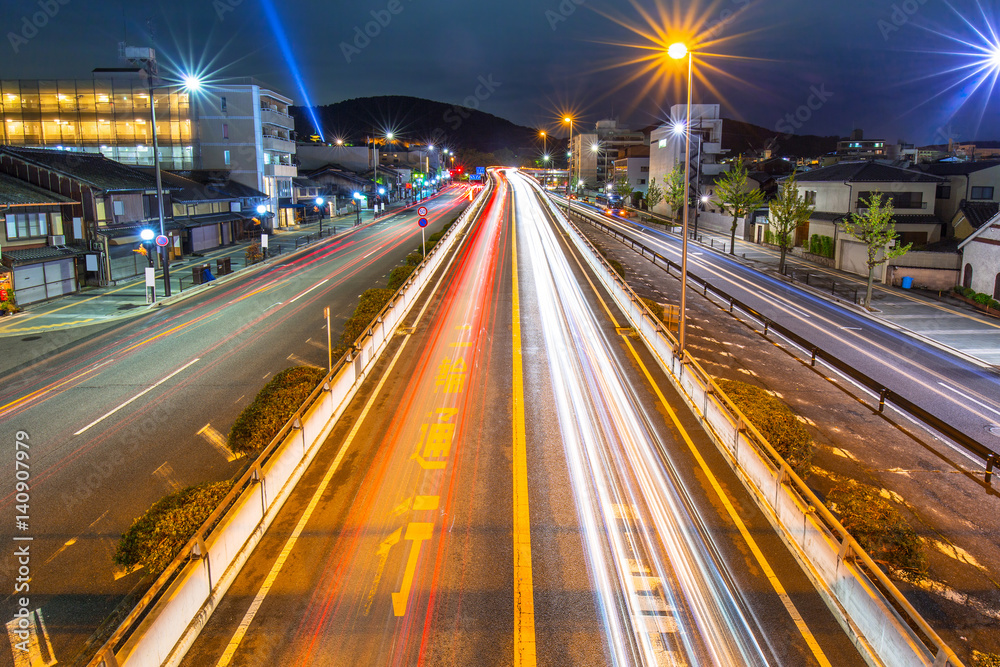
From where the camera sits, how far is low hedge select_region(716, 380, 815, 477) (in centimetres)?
1391

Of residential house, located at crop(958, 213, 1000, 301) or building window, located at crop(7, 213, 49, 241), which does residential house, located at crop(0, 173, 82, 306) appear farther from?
residential house, located at crop(958, 213, 1000, 301)

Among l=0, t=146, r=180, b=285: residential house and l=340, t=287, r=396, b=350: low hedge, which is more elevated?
l=0, t=146, r=180, b=285: residential house

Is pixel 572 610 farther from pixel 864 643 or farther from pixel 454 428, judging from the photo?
pixel 454 428

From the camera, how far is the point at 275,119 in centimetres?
7044

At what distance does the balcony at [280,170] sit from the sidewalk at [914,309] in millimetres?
48862

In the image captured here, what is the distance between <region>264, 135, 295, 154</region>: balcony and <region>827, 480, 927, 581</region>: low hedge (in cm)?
6831

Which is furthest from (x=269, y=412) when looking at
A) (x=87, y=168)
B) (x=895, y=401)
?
(x=87, y=168)

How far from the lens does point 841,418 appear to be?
58.9 feet

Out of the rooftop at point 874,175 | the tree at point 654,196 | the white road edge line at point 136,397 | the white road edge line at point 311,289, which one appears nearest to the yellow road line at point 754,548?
the white road edge line at point 136,397

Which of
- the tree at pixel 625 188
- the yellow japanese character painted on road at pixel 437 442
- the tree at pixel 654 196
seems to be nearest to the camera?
the yellow japanese character painted on road at pixel 437 442

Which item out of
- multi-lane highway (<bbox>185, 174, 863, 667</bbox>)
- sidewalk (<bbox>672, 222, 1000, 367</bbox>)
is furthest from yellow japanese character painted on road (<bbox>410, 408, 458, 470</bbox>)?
sidewalk (<bbox>672, 222, 1000, 367</bbox>)

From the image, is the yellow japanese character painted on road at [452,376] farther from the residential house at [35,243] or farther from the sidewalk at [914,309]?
the residential house at [35,243]

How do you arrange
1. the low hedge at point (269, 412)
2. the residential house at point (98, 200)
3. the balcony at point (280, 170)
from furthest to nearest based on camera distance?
the balcony at point (280, 170), the residential house at point (98, 200), the low hedge at point (269, 412)

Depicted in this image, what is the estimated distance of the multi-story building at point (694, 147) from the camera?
89750 millimetres
